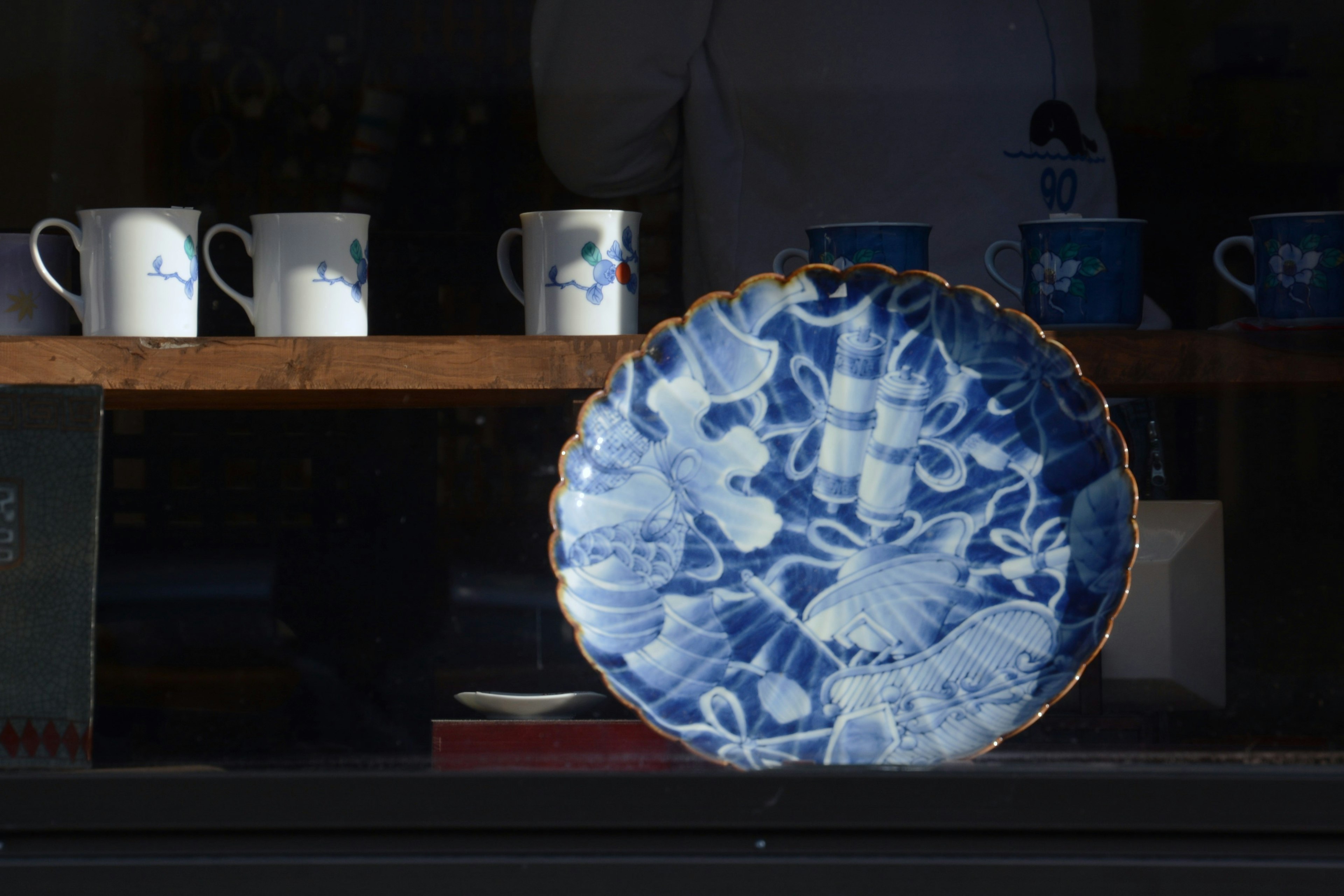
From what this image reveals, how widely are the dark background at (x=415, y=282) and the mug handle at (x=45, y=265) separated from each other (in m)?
0.02

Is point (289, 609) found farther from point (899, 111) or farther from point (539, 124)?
point (899, 111)

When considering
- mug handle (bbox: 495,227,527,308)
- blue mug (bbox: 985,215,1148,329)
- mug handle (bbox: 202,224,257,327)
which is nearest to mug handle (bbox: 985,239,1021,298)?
blue mug (bbox: 985,215,1148,329)

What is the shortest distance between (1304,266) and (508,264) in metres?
0.45

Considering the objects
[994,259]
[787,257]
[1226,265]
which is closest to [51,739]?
[787,257]

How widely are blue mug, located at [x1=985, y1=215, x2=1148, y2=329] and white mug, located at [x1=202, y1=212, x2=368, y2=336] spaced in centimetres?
38

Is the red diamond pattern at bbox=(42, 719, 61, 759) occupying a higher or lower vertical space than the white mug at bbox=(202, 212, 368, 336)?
lower

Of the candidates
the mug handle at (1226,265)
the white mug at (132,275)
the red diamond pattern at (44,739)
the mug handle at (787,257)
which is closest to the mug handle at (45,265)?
the white mug at (132,275)

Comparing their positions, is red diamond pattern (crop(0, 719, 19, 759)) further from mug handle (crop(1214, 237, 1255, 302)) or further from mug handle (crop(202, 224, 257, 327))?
mug handle (crop(1214, 237, 1255, 302))

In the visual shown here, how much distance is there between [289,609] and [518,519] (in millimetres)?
160

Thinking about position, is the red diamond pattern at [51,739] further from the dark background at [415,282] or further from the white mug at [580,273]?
the white mug at [580,273]

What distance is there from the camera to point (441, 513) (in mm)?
754

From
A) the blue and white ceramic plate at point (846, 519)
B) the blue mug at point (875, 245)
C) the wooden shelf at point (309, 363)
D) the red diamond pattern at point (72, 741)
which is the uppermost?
the blue mug at point (875, 245)

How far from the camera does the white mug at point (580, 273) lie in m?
0.70

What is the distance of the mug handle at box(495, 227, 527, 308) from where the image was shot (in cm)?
73
